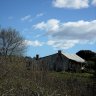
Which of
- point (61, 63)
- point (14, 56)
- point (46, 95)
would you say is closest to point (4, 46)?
point (61, 63)

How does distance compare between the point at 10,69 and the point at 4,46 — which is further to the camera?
the point at 4,46

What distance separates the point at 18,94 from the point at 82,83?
17.5 ft

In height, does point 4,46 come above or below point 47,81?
above

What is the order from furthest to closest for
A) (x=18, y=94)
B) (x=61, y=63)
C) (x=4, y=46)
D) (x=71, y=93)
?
(x=61, y=63), (x=4, y=46), (x=71, y=93), (x=18, y=94)

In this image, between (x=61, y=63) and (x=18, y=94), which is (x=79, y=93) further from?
(x=61, y=63)

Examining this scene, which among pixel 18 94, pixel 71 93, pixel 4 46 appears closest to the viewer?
pixel 18 94

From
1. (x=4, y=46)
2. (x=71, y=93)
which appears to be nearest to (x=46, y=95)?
(x=71, y=93)

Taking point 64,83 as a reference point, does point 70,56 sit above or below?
above

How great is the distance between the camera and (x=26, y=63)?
1561 centimetres

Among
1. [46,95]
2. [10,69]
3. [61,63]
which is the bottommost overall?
[46,95]

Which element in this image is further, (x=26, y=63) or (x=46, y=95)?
(x=26, y=63)

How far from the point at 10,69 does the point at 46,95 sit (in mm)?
3687

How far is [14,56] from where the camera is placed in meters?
15.7

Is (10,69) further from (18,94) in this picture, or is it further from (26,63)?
(18,94)
